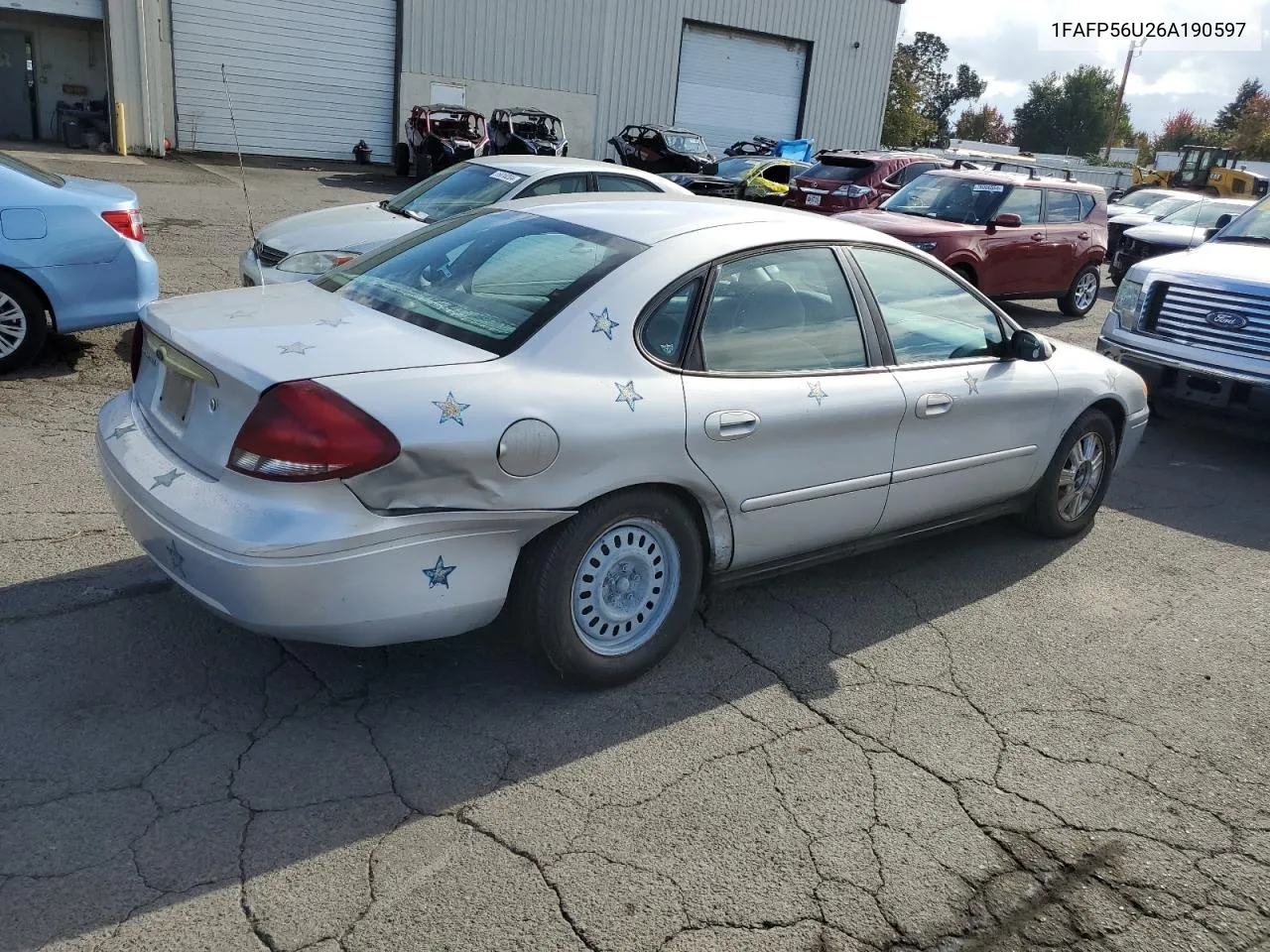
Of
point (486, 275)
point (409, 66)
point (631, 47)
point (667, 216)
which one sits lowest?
point (486, 275)

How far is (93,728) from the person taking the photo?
10.8ft

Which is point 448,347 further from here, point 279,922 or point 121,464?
point 279,922

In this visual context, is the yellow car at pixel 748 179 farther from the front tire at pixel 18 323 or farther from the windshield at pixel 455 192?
the front tire at pixel 18 323

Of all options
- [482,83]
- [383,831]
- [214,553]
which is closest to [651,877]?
[383,831]

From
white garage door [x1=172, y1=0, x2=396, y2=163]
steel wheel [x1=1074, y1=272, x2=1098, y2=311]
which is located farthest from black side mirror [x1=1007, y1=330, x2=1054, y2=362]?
white garage door [x1=172, y1=0, x2=396, y2=163]

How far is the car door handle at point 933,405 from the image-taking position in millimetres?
4402

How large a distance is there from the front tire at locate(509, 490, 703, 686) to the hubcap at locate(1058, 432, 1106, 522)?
2.44m

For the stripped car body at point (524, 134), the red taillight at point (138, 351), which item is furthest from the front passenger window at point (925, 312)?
the stripped car body at point (524, 134)

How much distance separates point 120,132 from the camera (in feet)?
71.5

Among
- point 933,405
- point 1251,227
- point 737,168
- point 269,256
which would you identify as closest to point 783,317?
point 933,405

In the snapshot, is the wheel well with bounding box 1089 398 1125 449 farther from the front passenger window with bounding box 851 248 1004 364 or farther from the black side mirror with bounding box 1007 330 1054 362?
the front passenger window with bounding box 851 248 1004 364

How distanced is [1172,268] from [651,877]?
262 inches

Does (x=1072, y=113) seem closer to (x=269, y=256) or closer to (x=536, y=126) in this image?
(x=536, y=126)

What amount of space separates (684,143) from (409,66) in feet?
22.1
